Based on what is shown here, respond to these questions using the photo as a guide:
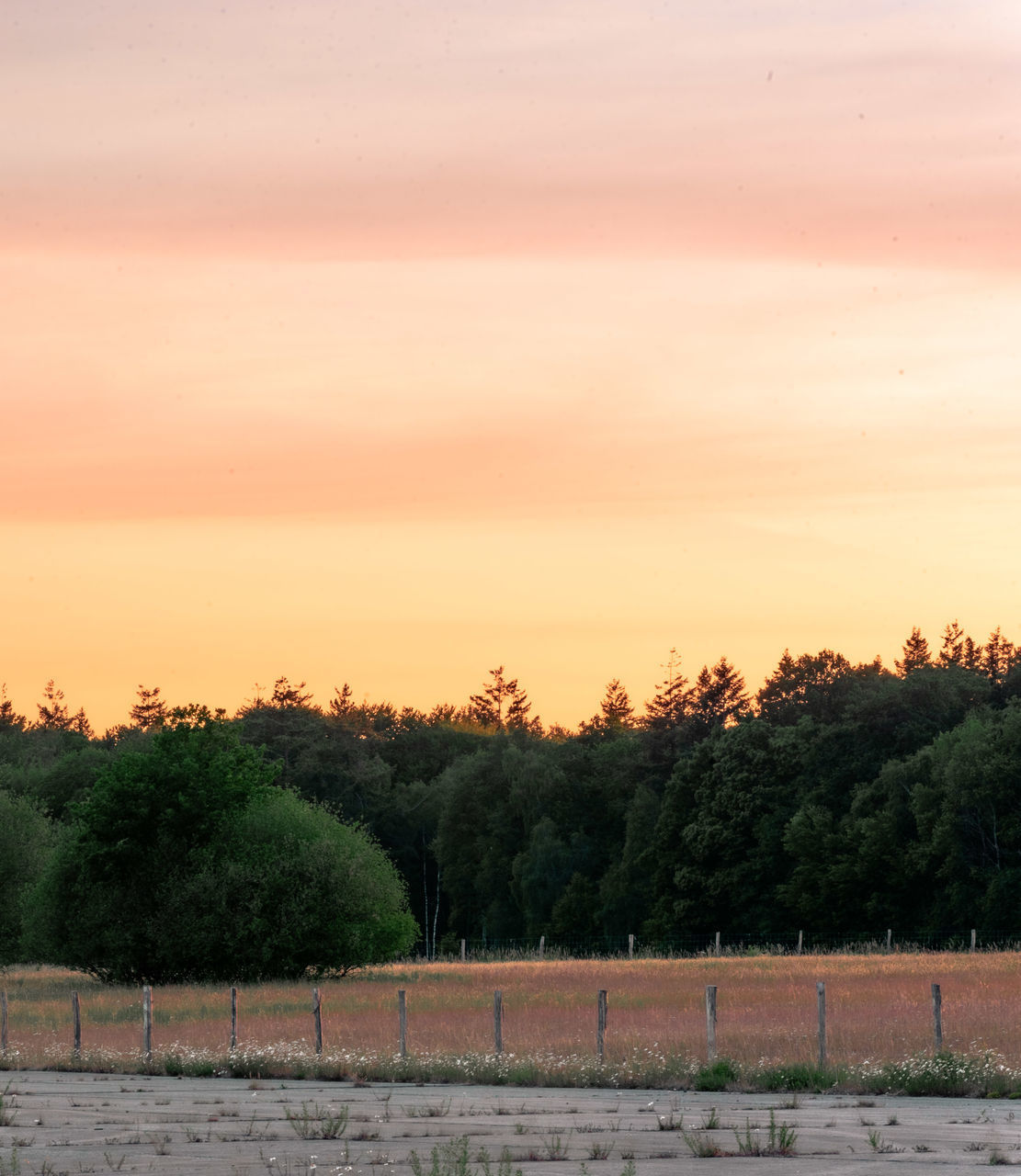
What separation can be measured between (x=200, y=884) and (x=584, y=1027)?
86.6ft

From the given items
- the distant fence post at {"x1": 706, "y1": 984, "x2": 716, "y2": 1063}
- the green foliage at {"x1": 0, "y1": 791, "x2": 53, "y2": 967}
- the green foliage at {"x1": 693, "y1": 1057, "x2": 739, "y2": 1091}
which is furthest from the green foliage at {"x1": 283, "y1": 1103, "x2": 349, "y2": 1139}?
the green foliage at {"x1": 0, "y1": 791, "x2": 53, "y2": 967}

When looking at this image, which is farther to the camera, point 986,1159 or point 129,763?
point 129,763

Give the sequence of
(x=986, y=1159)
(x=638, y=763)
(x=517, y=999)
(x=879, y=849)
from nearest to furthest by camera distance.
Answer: (x=986, y=1159)
(x=517, y=999)
(x=879, y=849)
(x=638, y=763)

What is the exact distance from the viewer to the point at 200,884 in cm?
5822

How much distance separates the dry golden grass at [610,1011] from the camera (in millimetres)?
29547

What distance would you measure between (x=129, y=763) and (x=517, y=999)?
21977mm

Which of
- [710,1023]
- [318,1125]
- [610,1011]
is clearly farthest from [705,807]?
[318,1125]

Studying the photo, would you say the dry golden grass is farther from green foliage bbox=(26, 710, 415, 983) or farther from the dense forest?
the dense forest

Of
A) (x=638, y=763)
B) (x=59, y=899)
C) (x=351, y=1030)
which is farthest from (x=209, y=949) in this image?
(x=638, y=763)

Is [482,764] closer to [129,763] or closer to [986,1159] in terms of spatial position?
[129,763]

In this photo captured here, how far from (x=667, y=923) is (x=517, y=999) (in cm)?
5751

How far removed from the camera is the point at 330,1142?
1802 centimetres

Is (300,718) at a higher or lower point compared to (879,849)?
higher

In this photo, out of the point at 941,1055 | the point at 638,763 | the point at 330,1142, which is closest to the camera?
the point at 330,1142
